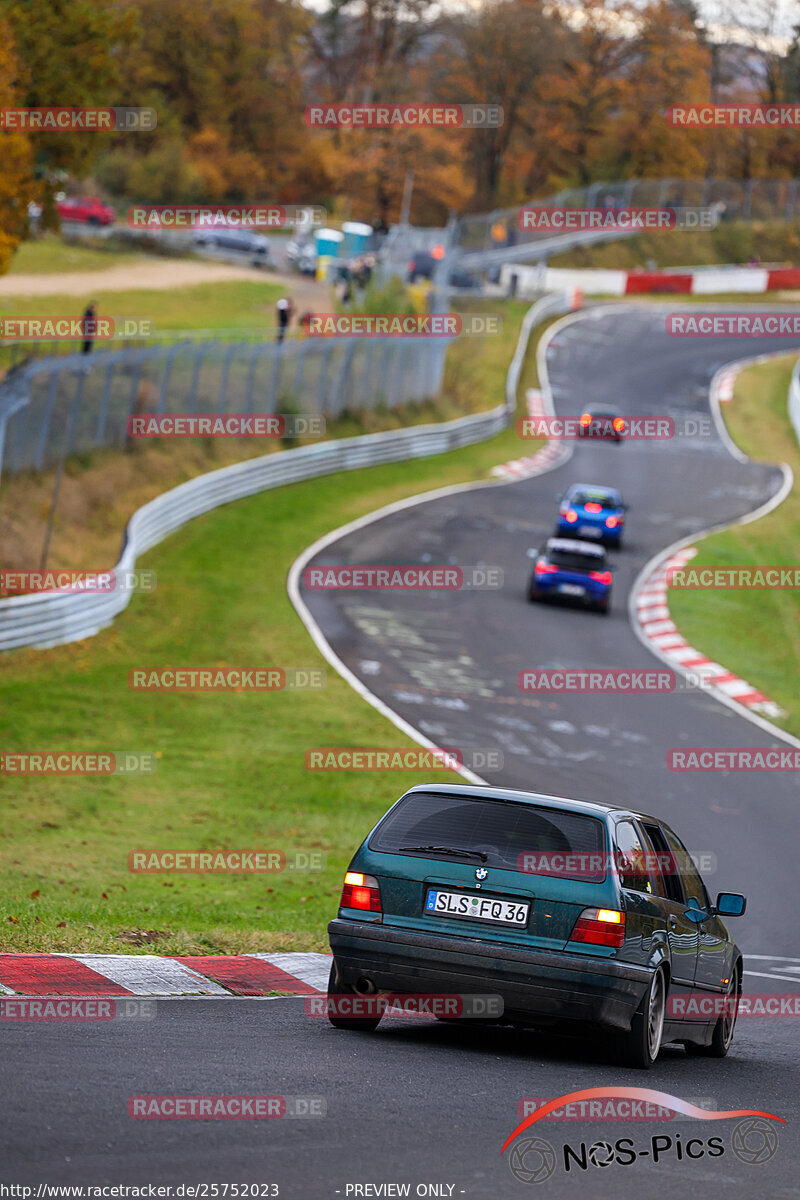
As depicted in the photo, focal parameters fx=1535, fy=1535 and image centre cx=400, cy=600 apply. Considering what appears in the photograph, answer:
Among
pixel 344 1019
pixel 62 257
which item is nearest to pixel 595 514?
pixel 344 1019

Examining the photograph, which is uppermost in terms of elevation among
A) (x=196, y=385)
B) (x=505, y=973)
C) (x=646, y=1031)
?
(x=196, y=385)

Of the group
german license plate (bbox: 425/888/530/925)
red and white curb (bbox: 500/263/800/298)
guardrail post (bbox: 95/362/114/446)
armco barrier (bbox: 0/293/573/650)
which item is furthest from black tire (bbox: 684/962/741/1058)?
red and white curb (bbox: 500/263/800/298)

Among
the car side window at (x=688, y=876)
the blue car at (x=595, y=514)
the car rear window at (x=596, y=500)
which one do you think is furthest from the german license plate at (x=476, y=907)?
the car rear window at (x=596, y=500)

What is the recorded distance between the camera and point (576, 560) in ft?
96.6

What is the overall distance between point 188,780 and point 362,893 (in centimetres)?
979

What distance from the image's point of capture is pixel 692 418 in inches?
2146

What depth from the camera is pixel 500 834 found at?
804 centimetres

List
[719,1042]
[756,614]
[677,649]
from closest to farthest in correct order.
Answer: [719,1042] < [677,649] < [756,614]

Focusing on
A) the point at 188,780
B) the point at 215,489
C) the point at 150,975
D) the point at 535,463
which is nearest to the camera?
the point at 150,975

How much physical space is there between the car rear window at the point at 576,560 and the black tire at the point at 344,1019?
843 inches

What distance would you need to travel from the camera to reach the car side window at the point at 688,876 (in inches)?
352

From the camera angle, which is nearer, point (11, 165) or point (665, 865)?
point (665, 865)

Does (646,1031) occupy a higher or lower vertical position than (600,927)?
lower

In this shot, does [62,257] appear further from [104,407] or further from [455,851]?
[455,851]
